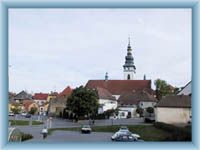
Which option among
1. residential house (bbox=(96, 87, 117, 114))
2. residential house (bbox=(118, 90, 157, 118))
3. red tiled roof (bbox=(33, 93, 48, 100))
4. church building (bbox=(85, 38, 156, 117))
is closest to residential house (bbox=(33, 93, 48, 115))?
red tiled roof (bbox=(33, 93, 48, 100))

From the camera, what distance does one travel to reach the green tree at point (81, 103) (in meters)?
4.03

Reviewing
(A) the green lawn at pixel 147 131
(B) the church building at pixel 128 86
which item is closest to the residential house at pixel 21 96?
(A) the green lawn at pixel 147 131

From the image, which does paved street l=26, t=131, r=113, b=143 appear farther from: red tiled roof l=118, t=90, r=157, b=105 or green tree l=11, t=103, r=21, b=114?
red tiled roof l=118, t=90, r=157, b=105

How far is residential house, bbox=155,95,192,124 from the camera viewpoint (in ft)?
9.90

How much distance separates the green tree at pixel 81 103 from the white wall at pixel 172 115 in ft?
3.07

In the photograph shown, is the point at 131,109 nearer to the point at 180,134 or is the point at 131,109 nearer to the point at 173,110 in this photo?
the point at 173,110

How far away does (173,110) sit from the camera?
3.41 metres

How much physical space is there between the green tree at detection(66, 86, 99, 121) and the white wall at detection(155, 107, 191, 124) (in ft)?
3.07

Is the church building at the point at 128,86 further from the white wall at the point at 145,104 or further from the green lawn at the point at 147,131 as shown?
the green lawn at the point at 147,131
